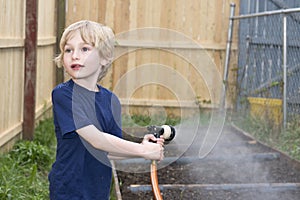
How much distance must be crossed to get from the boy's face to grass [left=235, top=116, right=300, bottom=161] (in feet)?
14.1

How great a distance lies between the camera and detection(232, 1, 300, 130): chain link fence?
24.1 ft

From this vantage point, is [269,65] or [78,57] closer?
[78,57]

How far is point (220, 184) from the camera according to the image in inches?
203

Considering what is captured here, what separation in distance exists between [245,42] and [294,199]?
454 centimetres

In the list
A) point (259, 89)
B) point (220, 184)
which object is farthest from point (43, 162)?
point (259, 89)

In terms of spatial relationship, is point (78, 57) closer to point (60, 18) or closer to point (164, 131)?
point (164, 131)

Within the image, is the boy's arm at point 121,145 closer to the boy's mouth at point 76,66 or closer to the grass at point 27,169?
the boy's mouth at point 76,66

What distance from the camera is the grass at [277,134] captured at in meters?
6.79

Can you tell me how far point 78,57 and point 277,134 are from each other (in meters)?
5.31

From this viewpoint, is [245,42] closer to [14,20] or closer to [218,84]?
[218,84]


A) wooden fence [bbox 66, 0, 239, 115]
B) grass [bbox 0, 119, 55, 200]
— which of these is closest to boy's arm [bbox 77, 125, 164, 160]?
grass [bbox 0, 119, 55, 200]

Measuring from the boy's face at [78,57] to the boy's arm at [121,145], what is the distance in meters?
0.21

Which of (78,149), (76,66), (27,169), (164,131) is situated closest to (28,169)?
(27,169)

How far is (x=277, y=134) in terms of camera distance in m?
7.36
